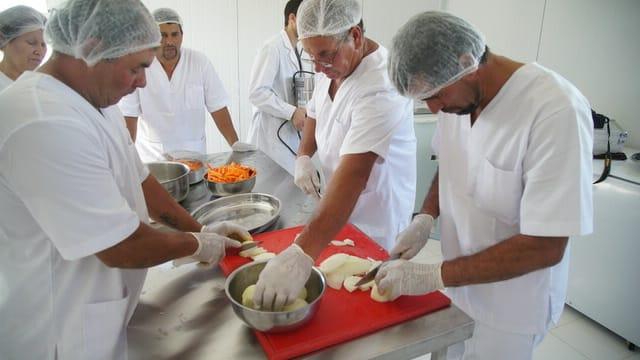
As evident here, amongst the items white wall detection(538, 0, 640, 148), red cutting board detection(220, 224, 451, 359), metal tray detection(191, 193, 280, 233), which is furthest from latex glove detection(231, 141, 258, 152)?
white wall detection(538, 0, 640, 148)

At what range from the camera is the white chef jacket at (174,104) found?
2.35 meters

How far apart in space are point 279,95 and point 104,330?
6.91 feet

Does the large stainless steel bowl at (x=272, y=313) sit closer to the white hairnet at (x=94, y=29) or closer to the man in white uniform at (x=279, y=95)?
the white hairnet at (x=94, y=29)

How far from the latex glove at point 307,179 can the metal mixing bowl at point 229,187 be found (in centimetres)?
22

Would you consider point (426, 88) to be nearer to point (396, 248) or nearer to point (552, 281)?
point (396, 248)

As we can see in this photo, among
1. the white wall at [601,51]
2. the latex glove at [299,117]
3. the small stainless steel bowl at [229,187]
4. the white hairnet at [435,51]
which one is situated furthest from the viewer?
the latex glove at [299,117]

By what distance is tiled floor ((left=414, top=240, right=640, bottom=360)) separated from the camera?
80.3 inches

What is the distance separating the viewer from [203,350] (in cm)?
88

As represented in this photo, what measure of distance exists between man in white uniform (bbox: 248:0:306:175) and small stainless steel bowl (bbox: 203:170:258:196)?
908 mm

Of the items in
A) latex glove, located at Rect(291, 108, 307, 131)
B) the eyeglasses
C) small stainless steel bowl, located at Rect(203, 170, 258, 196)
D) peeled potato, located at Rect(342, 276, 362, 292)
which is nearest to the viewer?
peeled potato, located at Rect(342, 276, 362, 292)

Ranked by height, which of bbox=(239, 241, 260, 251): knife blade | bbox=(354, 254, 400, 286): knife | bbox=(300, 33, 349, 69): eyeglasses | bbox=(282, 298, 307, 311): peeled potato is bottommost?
bbox=(239, 241, 260, 251): knife blade

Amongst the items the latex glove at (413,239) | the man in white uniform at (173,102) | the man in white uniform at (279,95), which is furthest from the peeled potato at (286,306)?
the man in white uniform at (279,95)

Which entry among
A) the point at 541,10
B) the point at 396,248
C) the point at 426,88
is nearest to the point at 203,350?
the point at 396,248

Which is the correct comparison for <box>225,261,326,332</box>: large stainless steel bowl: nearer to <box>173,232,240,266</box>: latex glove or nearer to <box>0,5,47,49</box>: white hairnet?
<box>173,232,240,266</box>: latex glove
